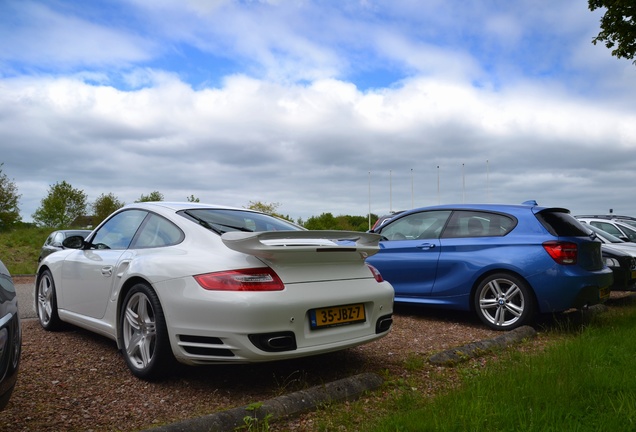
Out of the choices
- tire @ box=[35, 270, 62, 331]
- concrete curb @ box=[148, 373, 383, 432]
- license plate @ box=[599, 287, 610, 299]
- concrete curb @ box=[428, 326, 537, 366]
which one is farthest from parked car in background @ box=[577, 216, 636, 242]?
tire @ box=[35, 270, 62, 331]

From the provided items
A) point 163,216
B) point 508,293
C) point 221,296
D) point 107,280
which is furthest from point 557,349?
point 107,280

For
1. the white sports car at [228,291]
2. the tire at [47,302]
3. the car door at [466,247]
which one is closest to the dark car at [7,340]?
the white sports car at [228,291]

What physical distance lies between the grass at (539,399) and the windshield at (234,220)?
1919 millimetres

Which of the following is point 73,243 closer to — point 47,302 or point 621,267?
point 47,302

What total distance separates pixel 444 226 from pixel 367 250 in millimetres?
3232

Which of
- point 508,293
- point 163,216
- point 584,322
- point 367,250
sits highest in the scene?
→ point 163,216

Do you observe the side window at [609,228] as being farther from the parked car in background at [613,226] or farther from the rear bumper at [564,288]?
the rear bumper at [564,288]

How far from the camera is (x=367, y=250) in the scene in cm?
438

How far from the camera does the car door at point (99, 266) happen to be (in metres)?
4.79

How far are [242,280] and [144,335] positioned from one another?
3.54 feet

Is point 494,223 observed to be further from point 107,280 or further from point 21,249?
point 21,249

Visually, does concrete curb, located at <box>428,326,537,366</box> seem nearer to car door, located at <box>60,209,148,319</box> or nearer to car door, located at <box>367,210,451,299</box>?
car door, located at <box>367,210,451,299</box>

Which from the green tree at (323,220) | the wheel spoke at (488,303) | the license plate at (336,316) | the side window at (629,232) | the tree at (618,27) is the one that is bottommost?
the wheel spoke at (488,303)

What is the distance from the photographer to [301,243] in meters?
4.05
